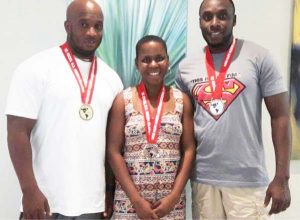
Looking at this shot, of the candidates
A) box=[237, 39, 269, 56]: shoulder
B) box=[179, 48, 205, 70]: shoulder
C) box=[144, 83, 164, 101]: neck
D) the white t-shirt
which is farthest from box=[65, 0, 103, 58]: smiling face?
box=[237, 39, 269, 56]: shoulder

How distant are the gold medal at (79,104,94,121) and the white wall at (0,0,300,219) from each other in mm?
744

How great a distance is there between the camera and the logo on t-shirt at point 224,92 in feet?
5.38

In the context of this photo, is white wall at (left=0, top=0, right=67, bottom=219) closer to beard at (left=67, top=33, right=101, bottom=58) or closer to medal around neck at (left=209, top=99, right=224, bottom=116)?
beard at (left=67, top=33, right=101, bottom=58)

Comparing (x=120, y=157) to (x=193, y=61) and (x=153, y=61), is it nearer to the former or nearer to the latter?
(x=153, y=61)

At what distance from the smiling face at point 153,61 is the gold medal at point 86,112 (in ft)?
1.08

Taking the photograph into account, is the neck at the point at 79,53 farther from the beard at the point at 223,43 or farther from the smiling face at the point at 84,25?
the beard at the point at 223,43

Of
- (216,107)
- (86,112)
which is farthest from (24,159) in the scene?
(216,107)

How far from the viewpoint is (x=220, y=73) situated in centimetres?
169

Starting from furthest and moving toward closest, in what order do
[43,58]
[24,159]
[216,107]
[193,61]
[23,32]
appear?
[23,32], [193,61], [216,107], [43,58], [24,159]

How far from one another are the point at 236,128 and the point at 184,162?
0.30 metres

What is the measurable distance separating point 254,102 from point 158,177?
601mm

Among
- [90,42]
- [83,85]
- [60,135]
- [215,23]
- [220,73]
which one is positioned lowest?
[60,135]

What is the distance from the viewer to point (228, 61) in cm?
170

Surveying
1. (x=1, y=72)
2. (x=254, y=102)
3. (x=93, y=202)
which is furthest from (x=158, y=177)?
(x=1, y=72)
